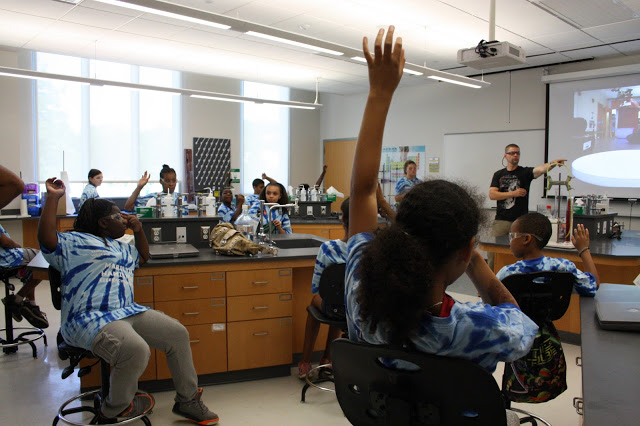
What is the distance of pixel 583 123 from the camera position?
6.62 metres

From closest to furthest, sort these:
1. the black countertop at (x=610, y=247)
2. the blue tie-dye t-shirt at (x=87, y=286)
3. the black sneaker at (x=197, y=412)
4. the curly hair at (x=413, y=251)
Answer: the curly hair at (x=413, y=251) → the blue tie-dye t-shirt at (x=87, y=286) → the black sneaker at (x=197, y=412) → the black countertop at (x=610, y=247)

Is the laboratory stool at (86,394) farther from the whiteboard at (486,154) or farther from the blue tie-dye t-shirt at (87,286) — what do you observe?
the whiteboard at (486,154)

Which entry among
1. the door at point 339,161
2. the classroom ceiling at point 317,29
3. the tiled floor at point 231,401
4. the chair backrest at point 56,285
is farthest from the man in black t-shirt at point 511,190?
the door at point 339,161

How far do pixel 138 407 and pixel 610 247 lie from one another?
3443 mm

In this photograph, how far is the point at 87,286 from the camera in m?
2.35

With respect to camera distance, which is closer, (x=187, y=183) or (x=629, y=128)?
(x=629, y=128)

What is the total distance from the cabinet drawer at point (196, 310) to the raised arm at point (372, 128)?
85.6 inches

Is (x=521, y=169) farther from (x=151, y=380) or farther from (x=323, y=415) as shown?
(x=151, y=380)

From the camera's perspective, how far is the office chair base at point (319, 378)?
2.91 meters

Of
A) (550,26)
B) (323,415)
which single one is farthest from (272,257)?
(550,26)

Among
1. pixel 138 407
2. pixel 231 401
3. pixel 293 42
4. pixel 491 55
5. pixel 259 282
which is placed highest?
pixel 293 42

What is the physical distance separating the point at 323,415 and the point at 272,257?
1.01 meters

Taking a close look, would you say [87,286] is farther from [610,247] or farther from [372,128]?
[610,247]

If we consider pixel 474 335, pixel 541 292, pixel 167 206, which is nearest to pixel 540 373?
pixel 541 292
